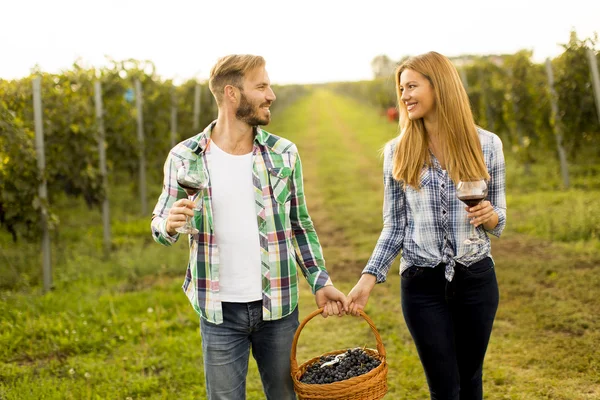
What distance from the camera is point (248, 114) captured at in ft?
8.13

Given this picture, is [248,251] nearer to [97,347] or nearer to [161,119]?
[97,347]

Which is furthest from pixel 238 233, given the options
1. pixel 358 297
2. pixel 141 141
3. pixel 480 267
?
pixel 141 141

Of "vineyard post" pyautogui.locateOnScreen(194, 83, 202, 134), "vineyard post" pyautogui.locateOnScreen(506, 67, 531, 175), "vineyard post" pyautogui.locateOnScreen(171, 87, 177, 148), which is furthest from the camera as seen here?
"vineyard post" pyautogui.locateOnScreen(194, 83, 202, 134)

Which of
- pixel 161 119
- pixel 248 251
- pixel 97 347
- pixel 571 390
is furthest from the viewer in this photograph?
pixel 161 119

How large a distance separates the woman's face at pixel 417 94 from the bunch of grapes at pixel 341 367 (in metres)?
0.97

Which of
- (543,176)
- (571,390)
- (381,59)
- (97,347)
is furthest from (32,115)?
(381,59)

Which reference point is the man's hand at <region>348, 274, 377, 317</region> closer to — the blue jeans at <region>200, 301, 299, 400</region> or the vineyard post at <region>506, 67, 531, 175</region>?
the blue jeans at <region>200, 301, 299, 400</region>

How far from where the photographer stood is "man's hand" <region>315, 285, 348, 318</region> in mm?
2576

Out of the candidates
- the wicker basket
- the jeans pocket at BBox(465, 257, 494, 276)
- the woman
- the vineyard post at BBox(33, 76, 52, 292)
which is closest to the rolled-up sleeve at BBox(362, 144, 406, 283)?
the woman

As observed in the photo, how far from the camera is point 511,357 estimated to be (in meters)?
4.33

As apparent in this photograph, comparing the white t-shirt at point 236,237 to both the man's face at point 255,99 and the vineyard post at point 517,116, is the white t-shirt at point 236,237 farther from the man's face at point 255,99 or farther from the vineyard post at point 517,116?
the vineyard post at point 517,116

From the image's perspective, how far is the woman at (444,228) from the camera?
2537mm

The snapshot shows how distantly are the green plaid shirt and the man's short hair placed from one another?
0.19 m

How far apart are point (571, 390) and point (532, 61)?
906cm
